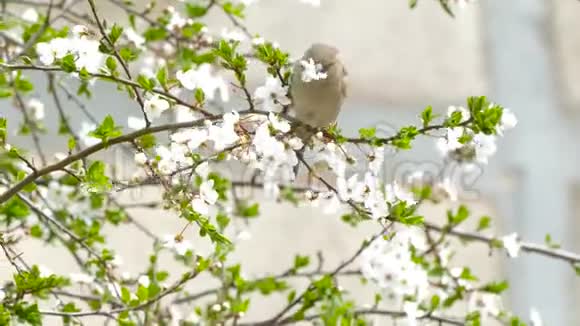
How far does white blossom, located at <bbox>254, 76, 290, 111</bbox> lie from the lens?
49cm

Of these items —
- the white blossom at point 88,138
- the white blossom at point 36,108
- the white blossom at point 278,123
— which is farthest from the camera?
the white blossom at point 36,108

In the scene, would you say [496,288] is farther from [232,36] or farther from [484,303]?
[232,36]

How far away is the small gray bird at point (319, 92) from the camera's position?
490 mm

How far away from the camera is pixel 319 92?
50cm

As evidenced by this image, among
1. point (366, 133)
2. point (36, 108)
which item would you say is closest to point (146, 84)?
point (366, 133)

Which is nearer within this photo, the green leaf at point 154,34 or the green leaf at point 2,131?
the green leaf at point 2,131

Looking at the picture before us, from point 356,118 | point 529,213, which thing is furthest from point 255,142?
point 529,213

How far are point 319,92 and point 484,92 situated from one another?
32.1 inches

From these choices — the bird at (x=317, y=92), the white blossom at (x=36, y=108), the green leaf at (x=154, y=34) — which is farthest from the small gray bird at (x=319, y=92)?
the white blossom at (x=36, y=108)

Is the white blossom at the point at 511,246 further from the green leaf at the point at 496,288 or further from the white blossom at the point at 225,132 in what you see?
the white blossom at the point at 225,132

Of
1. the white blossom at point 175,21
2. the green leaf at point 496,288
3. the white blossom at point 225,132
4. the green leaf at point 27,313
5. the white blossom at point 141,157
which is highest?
the white blossom at point 175,21

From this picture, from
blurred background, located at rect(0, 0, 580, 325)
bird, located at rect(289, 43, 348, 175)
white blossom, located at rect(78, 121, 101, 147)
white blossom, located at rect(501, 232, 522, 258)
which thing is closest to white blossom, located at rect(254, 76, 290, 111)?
bird, located at rect(289, 43, 348, 175)

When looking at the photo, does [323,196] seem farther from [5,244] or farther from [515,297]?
[515,297]

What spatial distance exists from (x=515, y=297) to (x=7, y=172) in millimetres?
831
